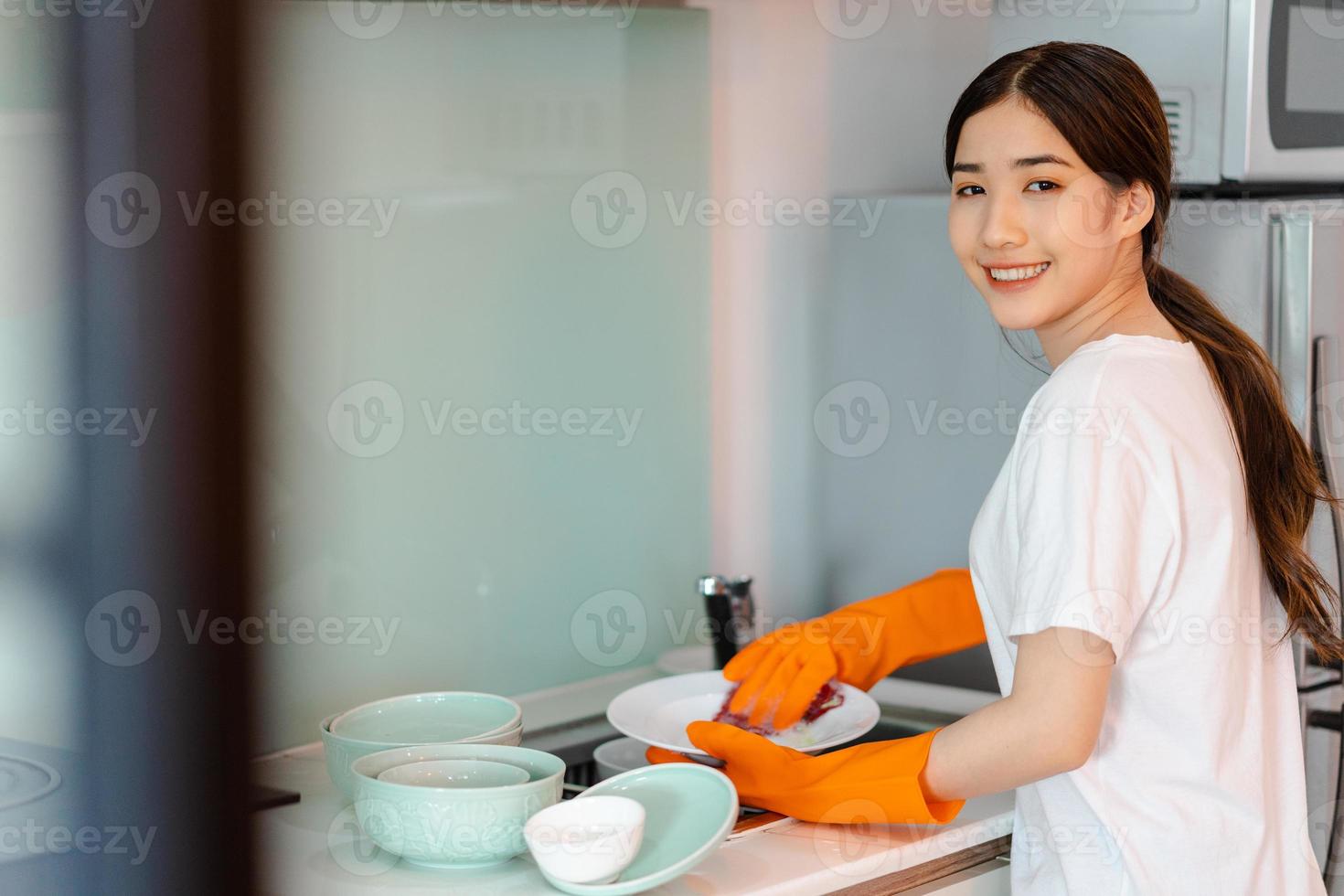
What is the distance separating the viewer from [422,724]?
1201 millimetres

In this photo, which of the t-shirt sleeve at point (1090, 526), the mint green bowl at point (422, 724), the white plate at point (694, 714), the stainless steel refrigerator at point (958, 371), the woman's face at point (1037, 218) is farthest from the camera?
the stainless steel refrigerator at point (958, 371)

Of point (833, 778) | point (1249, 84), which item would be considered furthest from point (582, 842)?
point (1249, 84)

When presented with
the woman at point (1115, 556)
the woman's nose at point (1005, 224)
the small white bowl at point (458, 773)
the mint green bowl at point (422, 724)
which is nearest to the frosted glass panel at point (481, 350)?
the mint green bowl at point (422, 724)

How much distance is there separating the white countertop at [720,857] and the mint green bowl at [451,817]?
2 centimetres

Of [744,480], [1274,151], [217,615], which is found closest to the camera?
[217,615]

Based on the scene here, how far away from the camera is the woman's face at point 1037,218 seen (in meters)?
1.00

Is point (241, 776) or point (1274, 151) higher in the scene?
point (1274, 151)

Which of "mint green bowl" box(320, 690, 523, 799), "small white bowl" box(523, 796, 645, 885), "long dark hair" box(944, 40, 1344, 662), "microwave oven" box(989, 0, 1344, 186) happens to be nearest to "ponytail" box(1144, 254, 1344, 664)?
"long dark hair" box(944, 40, 1344, 662)

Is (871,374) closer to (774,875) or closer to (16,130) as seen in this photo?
(774,875)

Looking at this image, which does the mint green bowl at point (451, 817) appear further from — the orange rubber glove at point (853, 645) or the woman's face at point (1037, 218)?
the woman's face at point (1037, 218)

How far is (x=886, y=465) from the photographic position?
1735 mm

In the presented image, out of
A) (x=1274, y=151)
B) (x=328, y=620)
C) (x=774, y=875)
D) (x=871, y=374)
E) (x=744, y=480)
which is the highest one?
(x=1274, y=151)

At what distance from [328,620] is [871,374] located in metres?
0.74

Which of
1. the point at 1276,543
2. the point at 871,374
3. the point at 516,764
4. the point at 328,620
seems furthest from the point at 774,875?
the point at 871,374
